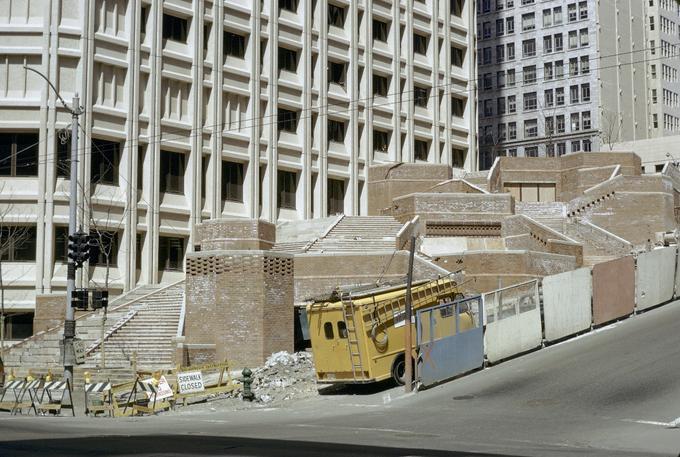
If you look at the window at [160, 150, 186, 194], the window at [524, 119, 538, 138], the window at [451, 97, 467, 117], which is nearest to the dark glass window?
the window at [160, 150, 186, 194]

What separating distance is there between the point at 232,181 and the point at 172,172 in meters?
3.92

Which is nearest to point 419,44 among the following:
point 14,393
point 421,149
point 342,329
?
point 421,149

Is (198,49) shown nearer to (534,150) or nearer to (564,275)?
(564,275)

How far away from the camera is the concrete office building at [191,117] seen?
151ft

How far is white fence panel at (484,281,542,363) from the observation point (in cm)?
2881

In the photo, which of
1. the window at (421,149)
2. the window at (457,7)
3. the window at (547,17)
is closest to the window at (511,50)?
the window at (547,17)

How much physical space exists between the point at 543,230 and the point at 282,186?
1739 centimetres

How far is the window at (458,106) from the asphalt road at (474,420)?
38566 millimetres

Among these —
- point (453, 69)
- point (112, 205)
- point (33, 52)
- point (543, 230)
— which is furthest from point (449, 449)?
point (453, 69)

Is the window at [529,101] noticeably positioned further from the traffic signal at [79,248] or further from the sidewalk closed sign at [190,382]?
the sidewalk closed sign at [190,382]

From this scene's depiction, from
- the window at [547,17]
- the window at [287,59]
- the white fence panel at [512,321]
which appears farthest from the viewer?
the window at [547,17]

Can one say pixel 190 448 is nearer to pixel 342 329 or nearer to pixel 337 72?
pixel 342 329

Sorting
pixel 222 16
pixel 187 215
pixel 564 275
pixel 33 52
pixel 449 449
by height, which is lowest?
pixel 449 449

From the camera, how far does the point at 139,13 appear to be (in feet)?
161
